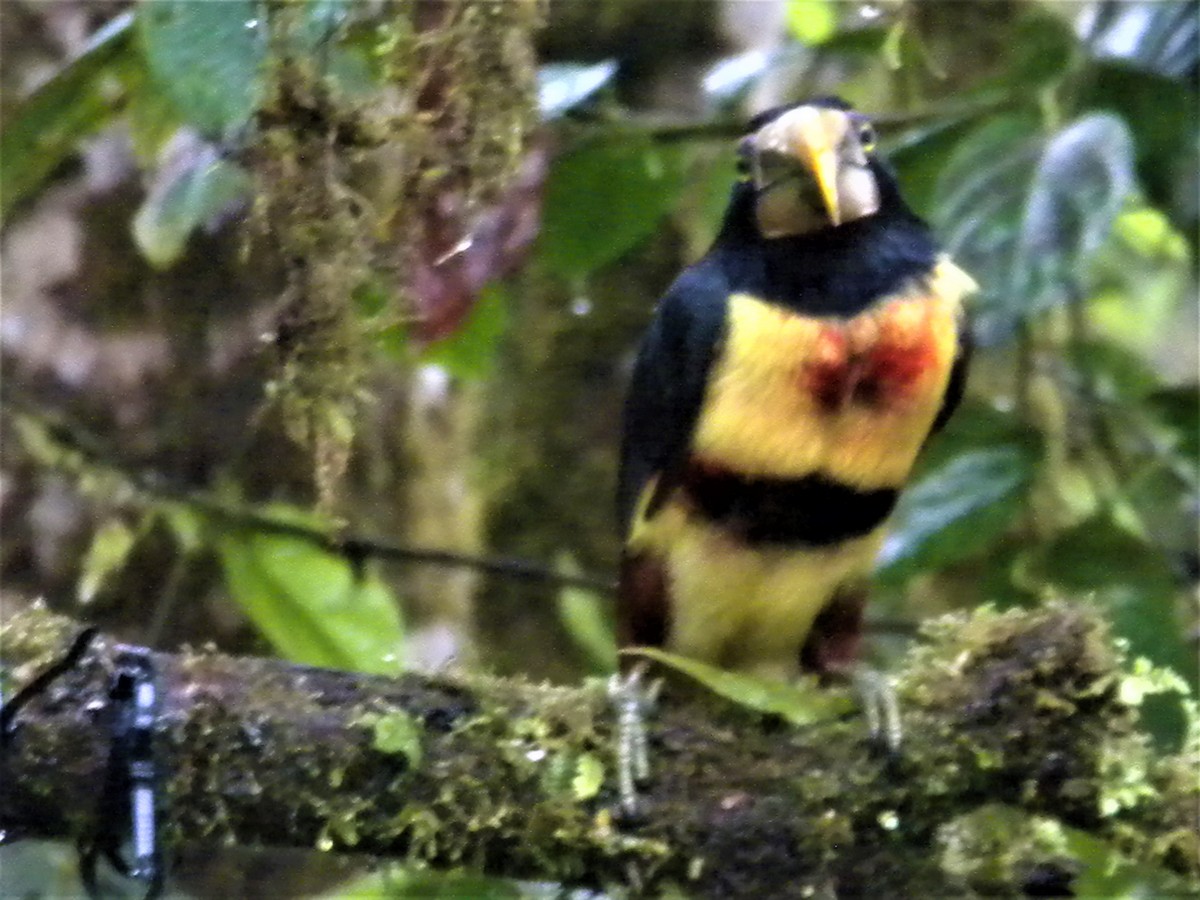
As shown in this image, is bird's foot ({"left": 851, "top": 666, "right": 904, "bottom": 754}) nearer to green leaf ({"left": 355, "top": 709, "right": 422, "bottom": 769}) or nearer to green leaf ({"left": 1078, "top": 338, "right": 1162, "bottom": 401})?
green leaf ({"left": 355, "top": 709, "right": 422, "bottom": 769})

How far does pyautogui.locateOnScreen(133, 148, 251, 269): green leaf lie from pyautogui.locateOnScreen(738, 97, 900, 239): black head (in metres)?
0.64

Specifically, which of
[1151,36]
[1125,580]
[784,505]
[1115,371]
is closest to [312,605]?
[784,505]

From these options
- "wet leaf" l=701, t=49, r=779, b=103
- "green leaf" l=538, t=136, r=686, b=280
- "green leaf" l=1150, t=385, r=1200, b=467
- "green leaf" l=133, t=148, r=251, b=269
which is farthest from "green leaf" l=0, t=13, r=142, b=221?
"green leaf" l=1150, t=385, r=1200, b=467

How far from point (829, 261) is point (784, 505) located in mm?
290

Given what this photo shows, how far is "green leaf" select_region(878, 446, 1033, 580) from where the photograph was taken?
2.18 metres

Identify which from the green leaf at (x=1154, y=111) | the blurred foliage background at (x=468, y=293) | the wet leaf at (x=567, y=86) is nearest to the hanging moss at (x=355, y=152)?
the blurred foliage background at (x=468, y=293)

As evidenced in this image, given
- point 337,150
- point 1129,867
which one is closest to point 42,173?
point 337,150

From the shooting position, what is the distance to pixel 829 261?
175cm

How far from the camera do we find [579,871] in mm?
1373

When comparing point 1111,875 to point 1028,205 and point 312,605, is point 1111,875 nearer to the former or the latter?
point 1028,205

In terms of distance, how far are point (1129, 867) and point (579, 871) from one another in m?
0.57

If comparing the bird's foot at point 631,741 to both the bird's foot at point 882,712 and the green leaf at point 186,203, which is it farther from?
the green leaf at point 186,203

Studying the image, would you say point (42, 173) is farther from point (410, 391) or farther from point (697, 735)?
point (697, 735)

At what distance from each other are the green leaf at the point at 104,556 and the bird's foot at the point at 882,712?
1144 mm
